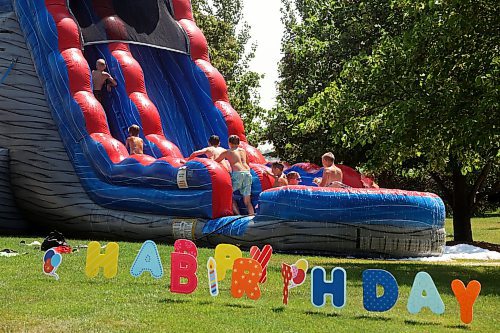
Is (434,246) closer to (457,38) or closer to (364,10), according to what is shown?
(457,38)

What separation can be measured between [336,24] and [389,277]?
14.4 metres

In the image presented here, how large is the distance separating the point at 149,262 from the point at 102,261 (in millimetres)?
515

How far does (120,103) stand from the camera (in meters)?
13.8

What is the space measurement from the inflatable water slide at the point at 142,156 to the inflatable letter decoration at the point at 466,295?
495 centimetres

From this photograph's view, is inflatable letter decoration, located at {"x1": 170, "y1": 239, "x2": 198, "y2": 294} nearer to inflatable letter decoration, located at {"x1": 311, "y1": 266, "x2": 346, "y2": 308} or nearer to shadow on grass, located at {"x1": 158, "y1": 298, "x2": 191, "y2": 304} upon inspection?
shadow on grass, located at {"x1": 158, "y1": 298, "x2": 191, "y2": 304}

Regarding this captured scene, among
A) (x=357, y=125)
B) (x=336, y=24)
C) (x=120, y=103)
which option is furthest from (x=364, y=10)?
(x=120, y=103)

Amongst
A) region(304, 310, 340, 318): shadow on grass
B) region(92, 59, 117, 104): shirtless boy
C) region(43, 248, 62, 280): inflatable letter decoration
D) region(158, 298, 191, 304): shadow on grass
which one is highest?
region(92, 59, 117, 104): shirtless boy

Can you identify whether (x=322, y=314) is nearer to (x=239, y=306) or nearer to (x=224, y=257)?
(x=239, y=306)

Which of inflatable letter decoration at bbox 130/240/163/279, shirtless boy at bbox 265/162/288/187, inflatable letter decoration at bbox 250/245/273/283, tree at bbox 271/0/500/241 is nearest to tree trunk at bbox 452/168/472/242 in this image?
tree at bbox 271/0/500/241

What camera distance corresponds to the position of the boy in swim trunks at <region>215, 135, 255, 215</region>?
11.8 meters

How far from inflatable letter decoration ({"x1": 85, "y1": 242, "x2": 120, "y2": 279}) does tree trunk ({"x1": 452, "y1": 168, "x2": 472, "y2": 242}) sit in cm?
1198

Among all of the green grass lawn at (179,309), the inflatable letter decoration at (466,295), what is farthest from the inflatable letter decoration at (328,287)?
the inflatable letter decoration at (466,295)

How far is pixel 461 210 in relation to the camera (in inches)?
693

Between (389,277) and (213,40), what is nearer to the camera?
(389,277)
